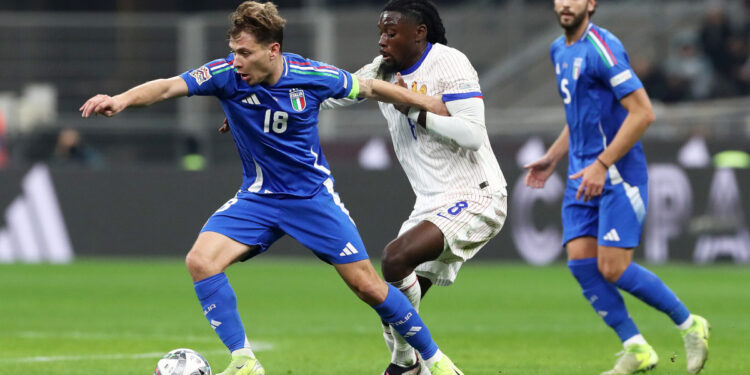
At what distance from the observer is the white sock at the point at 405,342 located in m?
7.40

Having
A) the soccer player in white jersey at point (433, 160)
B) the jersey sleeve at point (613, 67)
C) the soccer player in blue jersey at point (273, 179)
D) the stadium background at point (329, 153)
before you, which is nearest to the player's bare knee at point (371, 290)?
the soccer player in blue jersey at point (273, 179)

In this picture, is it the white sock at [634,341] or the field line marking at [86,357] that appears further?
the field line marking at [86,357]

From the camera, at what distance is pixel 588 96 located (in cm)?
780

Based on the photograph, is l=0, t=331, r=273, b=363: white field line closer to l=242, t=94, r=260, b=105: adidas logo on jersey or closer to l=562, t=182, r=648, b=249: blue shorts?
l=242, t=94, r=260, b=105: adidas logo on jersey

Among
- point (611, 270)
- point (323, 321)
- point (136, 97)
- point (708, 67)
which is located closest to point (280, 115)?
point (136, 97)

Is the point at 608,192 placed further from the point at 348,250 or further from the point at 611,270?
the point at 348,250

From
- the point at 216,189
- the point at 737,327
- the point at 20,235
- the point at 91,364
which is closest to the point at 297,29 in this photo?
the point at 216,189

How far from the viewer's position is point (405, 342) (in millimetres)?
7516

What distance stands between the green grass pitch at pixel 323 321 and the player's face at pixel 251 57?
2054 mm

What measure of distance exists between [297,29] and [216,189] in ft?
13.6

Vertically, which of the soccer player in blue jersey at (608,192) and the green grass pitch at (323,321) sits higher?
the soccer player in blue jersey at (608,192)

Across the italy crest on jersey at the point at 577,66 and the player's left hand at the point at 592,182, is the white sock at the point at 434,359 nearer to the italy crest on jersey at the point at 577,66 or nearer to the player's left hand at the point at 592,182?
the player's left hand at the point at 592,182

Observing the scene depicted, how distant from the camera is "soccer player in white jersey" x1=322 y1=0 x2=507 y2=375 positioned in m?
7.30

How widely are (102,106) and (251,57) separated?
36.1 inches
